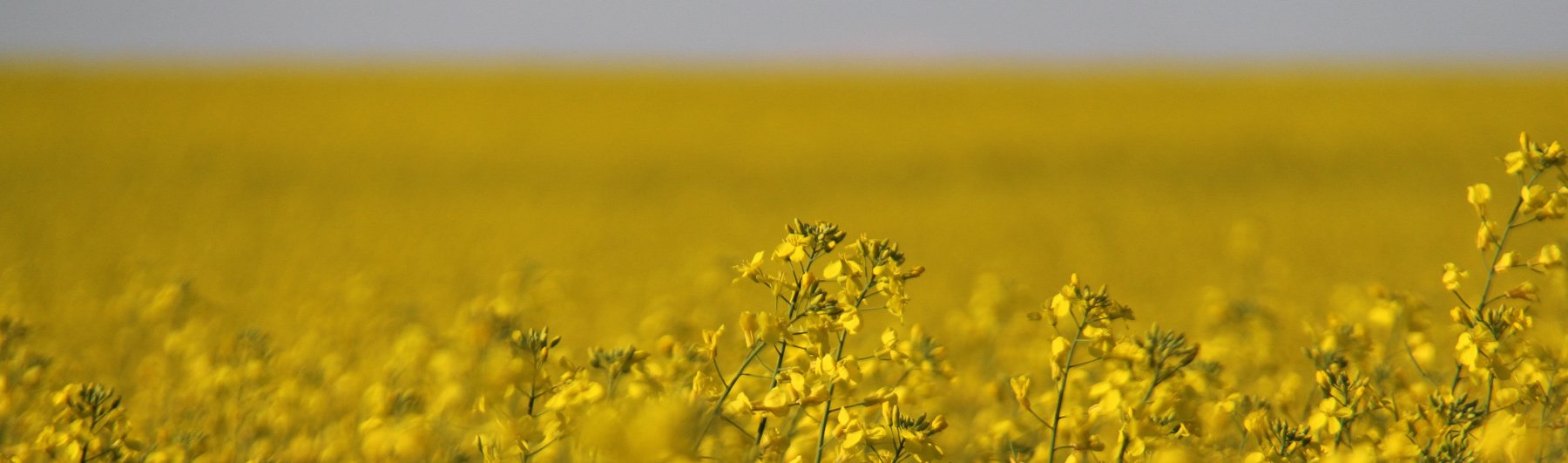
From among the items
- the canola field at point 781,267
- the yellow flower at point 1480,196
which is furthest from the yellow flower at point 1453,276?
the yellow flower at point 1480,196

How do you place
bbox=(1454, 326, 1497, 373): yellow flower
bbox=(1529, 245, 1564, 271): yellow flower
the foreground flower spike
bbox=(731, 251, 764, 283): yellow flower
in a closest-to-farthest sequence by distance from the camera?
the foreground flower spike, bbox=(731, 251, 764, 283): yellow flower, bbox=(1454, 326, 1497, 373): yellow flower, bbox=(1529, 245, 1564, 271): yellow flower

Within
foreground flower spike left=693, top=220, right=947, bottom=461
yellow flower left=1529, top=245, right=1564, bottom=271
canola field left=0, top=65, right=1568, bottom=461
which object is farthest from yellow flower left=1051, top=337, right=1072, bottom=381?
yellow flower left=1529, top=245, right=1564, bottom=271

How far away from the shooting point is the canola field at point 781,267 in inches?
84.8

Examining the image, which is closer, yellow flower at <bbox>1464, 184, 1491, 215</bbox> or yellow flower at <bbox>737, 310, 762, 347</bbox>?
yellow flower at <bbox>737, 310, 762, 347</bbox>

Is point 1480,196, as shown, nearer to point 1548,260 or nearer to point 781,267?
point 1548,260

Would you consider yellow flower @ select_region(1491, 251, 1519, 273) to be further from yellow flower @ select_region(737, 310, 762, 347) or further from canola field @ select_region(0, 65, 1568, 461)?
yellow flower @ select_region(737, 310, 762, 347)

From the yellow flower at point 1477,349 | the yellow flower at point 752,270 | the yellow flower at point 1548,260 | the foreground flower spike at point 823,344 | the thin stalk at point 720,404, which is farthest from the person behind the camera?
the yellow flower at point 1548,260

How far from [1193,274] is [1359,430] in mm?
7889

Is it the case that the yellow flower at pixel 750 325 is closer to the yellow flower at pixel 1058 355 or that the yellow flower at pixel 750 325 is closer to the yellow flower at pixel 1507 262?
the yellow flower at pixel 1058 355

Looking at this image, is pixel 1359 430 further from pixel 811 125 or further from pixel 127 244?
pixel 811 125

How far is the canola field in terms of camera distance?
2154mm

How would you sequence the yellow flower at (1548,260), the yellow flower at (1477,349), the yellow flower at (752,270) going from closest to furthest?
the yellow flower at (752,270) → the yellow flower at (1477,349) → the yellow flower at (1548,260)

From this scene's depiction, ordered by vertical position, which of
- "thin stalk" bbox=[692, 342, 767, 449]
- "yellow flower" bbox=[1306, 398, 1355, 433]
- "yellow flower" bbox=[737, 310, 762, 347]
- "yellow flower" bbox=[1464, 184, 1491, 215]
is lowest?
"thin stalk" bbox=[692, 342, 767, 449]

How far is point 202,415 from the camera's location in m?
3.61
